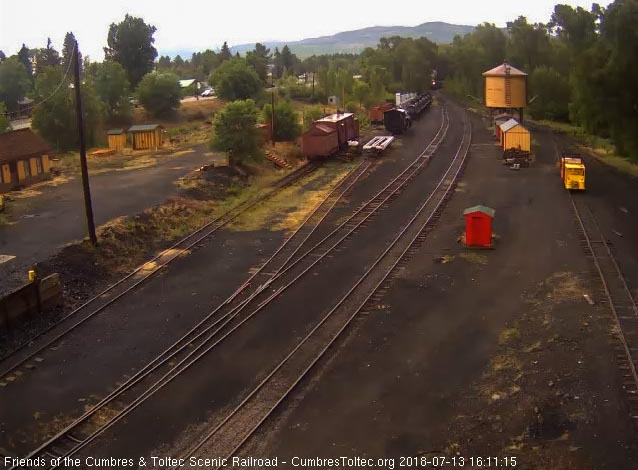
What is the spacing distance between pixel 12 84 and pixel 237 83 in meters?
28.3

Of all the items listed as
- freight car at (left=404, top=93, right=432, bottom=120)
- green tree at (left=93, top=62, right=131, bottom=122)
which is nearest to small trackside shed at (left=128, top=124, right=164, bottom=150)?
green tree at (left=93, top=62, right=131, bottom=122)

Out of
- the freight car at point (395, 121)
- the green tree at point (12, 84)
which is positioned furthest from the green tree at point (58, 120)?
the green tree at point (12, 84)

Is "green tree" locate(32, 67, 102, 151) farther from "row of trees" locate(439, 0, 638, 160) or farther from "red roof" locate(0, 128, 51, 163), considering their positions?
"row of trees" locate(439, 0, 638, 160)

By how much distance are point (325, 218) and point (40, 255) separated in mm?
10713

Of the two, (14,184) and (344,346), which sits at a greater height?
(14,184)

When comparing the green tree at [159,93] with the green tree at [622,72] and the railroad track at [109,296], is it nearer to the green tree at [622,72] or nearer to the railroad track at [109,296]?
the railroad track at [109,296]

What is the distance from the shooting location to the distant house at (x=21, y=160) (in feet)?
101

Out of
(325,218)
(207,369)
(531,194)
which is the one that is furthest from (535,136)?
(207,369)

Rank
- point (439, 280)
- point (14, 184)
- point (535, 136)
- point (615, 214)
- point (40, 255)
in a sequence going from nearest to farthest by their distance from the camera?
point (439, 280) < point (40, 255) < point (615, 214) < point (14, 184) < point (535, 136)

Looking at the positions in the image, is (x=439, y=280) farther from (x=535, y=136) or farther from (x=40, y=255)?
(x=535, y=136)

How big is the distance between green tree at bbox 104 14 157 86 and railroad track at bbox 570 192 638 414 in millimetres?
65471

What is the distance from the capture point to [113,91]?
204 ft

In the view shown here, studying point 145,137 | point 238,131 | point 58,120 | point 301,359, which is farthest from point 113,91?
point 301,359

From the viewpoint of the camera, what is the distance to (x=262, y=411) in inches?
455
